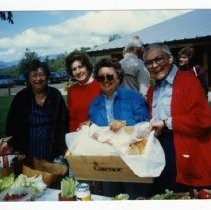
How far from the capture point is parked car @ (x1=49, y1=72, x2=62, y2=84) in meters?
3.43

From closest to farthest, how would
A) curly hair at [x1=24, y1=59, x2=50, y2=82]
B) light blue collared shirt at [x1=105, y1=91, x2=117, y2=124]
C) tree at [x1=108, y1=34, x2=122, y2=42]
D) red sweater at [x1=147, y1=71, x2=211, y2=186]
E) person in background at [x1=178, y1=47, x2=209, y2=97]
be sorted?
red sweater at [x1=147, y1=71, x2=211, y2=186] → person in background at [x1=178, y1=47, x2=209, y2=97] → light blue collared shirt at [x1=105, y1=91, x2=117, y2=124] → curly hair at [x1=24, y1=59, x2=50, y2=82] → tree at [x1=108, y1=34, x2=122, y2=42]

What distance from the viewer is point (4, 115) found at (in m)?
3.59

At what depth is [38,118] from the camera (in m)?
3.58

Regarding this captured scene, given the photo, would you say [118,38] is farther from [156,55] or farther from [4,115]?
[4,115]

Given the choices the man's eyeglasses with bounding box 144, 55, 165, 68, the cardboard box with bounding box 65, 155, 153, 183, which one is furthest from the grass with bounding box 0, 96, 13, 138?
the man's eyeglasses with bounding box 144, 55, 165, 68

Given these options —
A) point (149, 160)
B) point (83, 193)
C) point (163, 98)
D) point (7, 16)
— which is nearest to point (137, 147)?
point (149, 160)

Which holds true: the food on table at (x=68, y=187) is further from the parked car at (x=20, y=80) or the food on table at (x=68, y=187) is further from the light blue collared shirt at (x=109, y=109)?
Answer: the parked car at (x=20, y=80)

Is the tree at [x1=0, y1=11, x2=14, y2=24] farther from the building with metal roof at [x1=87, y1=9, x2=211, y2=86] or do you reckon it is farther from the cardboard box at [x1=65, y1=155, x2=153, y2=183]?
the cardboard box at [x1=65, y1=155, x2=153, y2=183]

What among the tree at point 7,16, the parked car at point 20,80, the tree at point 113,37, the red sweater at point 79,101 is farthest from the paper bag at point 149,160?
the tree at point 7,16

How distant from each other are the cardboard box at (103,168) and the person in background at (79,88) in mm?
347

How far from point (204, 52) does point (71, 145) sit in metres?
1.40

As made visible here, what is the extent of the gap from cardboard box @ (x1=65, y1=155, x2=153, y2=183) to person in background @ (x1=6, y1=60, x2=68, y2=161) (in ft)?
1.04

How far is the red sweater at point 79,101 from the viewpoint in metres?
3.43
